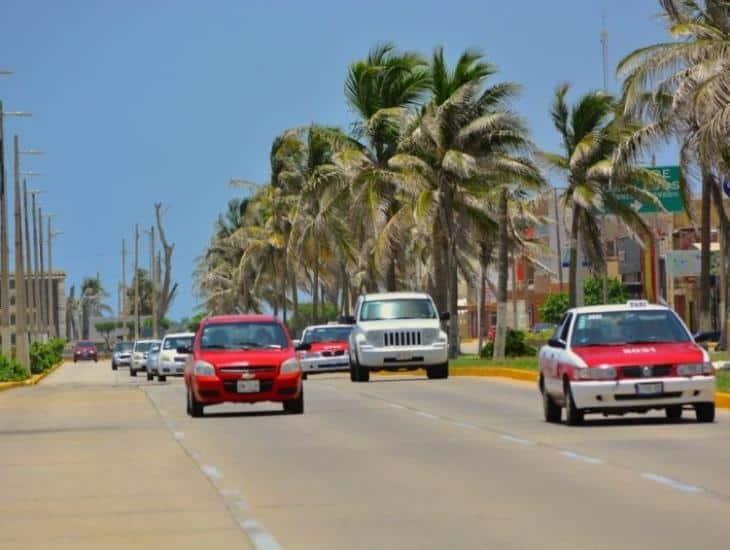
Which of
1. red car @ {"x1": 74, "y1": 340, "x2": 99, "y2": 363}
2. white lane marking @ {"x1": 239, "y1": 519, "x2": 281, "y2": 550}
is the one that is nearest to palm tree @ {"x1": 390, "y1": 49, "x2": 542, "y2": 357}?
white lane marking @ {"x1": 239, "y1": 519, "x2": 281, "y2": 550}

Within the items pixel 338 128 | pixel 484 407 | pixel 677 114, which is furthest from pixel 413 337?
pixel 338 128

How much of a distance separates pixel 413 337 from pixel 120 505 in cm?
3182

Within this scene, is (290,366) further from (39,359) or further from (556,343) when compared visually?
(39,359)

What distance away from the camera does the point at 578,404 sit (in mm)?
25312

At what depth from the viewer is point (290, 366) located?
3147 cm

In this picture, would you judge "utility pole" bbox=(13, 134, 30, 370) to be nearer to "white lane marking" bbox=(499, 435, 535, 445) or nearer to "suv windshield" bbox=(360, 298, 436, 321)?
"suv windshield" bbox=(360, 298, 436, 321)

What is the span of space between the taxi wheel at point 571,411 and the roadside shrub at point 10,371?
118 feet

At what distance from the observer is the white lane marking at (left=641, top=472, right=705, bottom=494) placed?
15.7 meters

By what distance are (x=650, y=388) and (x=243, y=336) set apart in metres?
9.57

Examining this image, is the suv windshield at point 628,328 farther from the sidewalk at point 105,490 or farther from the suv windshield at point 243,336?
the suv windshield at point 243,336

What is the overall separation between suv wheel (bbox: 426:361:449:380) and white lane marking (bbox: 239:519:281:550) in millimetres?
34632

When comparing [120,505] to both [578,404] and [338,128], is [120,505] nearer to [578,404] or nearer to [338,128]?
[578,404]

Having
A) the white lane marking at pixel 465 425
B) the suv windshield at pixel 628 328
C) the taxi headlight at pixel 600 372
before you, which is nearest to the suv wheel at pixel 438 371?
the white lane marking at pixel 465 425

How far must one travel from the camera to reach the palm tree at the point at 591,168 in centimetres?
6188
